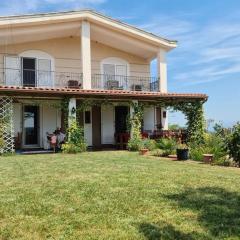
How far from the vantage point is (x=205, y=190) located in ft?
25.9

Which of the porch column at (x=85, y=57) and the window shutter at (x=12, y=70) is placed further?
the window shutter at (x=12, y=70)

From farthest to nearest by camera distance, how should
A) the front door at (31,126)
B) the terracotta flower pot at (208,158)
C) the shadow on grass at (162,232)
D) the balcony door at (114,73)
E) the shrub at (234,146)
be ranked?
1. the balcony door at (114,73)
2. the front door at (31,126)
3. the terracotta flower pot at (208,158)
4. the shrub at (234,146)
5. the shadow on grass at (162,232)

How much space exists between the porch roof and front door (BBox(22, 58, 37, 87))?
9.82ft

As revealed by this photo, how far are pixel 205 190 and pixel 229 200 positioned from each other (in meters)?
0.93

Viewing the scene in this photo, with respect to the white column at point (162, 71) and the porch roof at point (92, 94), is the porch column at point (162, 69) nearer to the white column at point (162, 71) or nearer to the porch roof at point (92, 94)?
the white column at point (162, 71)

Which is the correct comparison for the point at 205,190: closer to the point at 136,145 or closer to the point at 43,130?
the point at 136,145

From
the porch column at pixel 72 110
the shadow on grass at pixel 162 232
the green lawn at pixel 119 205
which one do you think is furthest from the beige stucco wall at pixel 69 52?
the shadow on grass at pixel 162 232

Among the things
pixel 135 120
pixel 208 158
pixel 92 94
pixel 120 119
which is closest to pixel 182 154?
pixel 208 158

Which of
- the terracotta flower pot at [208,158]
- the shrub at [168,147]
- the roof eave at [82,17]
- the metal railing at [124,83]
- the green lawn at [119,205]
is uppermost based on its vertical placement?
the roof eave at [82,17]

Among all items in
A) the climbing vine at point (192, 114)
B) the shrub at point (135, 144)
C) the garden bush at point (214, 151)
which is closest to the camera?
the garden bush at point (214, 151)

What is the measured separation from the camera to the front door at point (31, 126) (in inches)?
801

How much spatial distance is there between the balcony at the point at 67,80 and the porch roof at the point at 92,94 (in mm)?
2075

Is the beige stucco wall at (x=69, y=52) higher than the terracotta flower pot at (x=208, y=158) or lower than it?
higher

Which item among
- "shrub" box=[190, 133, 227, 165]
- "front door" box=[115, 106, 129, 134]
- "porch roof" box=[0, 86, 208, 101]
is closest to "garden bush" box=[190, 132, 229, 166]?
"shrub" box=[190, 133, 227, 165]
